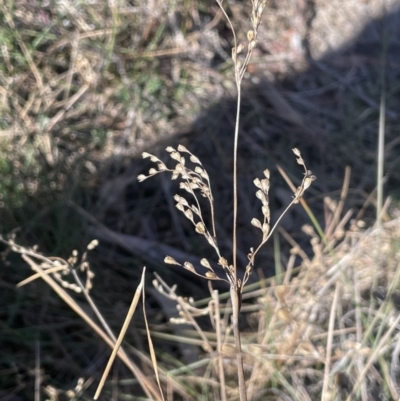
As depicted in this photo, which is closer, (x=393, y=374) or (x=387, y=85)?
(x=393, y=374)

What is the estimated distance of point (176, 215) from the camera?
1979 millimetres

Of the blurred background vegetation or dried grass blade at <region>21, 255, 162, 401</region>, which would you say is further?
the blurred background vegetation

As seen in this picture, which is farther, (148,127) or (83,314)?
(148,127)

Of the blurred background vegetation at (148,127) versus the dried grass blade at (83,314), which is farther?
the blurred background vegetation at (148,127)

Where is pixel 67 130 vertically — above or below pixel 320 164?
above

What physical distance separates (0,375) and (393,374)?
101 cm

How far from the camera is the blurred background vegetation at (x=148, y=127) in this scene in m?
1.67

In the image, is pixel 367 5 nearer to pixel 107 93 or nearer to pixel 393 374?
pixel 107 93

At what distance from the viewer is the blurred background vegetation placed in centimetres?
167

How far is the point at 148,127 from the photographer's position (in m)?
2.16

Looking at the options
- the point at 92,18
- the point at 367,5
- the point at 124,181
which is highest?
the point at 92,18

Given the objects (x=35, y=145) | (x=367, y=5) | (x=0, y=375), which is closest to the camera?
(x=0, y=375)

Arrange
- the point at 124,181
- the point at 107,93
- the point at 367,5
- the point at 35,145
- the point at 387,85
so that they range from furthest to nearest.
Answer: the point at 367,5 < the point at 387,85 < the point at 107,93 < the point at 124,181 < the point at 35,145


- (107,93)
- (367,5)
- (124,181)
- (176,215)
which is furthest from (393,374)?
(367,5)
